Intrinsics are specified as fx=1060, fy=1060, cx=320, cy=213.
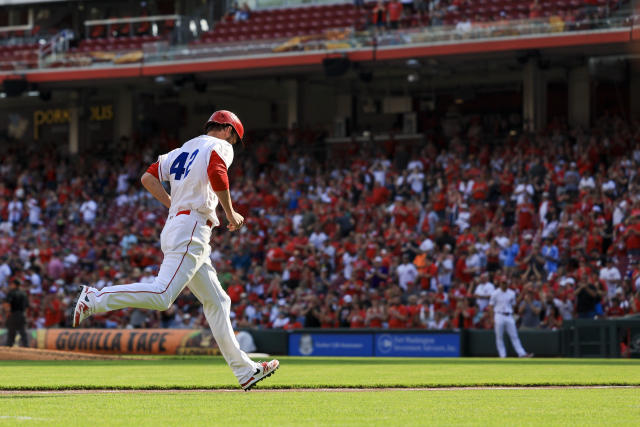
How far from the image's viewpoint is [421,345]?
2347cm

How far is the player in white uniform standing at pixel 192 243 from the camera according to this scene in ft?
28.0

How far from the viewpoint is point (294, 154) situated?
3369cm

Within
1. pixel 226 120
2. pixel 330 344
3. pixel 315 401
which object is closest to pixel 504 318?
pixel 330 344

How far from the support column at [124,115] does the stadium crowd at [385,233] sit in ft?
13.2

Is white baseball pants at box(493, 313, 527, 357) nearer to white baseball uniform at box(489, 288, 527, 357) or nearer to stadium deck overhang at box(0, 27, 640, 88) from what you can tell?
white baseball uniform at box(489, 288, 527, 357)

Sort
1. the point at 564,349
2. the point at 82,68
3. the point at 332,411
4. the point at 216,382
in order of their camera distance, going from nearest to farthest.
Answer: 1. the point at 332,411
2. the point at 216,382
3. the point at 564,349
4. the point at 82,68

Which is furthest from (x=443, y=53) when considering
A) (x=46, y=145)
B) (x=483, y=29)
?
(x=46, y=145)

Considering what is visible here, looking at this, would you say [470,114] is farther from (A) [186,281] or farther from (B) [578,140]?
(A) [186,281]

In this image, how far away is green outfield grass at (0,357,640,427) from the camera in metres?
6.75

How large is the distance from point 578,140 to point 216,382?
19525mm

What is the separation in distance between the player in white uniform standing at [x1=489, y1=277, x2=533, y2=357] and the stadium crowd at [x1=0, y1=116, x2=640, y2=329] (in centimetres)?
129

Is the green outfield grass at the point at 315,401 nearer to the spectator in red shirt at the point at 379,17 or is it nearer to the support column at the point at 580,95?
the spectator in red shirt at the point at 379,17

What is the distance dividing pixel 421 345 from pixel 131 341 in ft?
22.1

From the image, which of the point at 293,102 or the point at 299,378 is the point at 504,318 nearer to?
the point at 299,378
